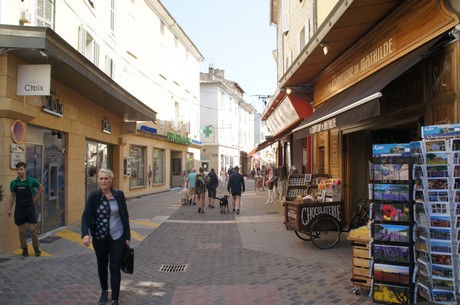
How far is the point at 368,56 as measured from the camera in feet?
25.9

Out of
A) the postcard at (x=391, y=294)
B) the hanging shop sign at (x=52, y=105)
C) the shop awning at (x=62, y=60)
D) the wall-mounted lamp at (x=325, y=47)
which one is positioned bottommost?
the postcard at (x=391, y=294)

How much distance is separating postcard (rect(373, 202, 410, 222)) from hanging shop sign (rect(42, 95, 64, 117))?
734cm

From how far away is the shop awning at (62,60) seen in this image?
658 centimetres

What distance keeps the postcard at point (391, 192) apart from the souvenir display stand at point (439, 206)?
139mm

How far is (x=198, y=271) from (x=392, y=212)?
3.28m

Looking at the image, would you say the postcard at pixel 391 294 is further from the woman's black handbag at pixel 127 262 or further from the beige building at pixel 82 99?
the beige building at pixel 82 99

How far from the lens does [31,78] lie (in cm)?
756

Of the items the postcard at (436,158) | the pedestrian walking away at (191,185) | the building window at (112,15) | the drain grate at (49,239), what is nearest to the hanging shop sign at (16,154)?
the drain grate at (49,239)

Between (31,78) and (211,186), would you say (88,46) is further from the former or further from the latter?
(211,186)

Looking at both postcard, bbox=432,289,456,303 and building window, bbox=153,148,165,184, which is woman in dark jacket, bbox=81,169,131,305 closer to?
postcard, bbox=432,289,456,303

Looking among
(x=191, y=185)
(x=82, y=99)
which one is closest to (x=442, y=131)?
(x=82, y=99)

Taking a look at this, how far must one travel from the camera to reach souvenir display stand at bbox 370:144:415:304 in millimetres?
4629

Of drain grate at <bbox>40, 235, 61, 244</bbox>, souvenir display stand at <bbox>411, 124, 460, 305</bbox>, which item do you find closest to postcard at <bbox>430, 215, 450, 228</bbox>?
souvenir display stand at <bbox>411, 124, 460, 305</bbox>

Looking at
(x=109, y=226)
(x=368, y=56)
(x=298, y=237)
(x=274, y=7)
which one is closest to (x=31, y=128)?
(x=109, y=226)
